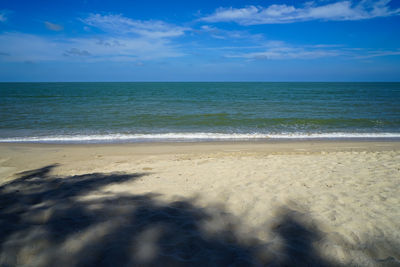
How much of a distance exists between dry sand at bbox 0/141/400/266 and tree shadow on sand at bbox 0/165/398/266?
0.5 inches

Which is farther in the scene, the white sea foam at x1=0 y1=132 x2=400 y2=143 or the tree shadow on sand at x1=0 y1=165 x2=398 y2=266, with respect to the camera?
the white sea foam at x1=0 y1=132 x2=400 y2=143

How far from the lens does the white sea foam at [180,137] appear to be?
1180 cm

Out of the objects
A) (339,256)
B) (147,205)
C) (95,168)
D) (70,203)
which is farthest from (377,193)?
(95,168)

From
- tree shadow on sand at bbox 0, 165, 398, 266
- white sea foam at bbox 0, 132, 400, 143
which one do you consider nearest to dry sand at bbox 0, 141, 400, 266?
tree shadow on sand at bbox 0, 165, 398, 266

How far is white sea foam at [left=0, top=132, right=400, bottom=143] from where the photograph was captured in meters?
11.8

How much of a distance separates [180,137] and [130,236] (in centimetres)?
965

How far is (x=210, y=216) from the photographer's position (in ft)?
11.5

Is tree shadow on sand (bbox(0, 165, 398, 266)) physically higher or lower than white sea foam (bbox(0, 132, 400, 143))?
higher

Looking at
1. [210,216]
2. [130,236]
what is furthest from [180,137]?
[130,236]

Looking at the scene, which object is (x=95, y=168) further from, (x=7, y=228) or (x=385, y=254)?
(x=385, y=254)

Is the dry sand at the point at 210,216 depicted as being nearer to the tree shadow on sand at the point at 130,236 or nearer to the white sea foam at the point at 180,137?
the tree shadow on sand at the point at 130,236

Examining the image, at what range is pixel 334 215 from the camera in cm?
362

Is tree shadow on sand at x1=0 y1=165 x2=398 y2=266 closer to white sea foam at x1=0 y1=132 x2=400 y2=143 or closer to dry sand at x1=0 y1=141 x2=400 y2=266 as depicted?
dry sand at x1=0 y1=141 x2=400 y2=266

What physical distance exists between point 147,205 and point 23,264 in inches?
69.5
